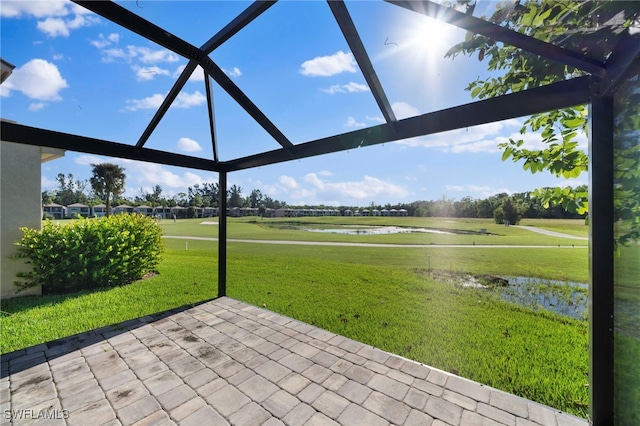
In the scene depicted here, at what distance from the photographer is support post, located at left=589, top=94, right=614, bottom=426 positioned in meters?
1.34

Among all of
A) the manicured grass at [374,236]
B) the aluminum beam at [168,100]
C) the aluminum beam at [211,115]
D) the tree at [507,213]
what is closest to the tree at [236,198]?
the manicured grass at [374,236]

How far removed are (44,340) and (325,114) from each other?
3825 millimetres

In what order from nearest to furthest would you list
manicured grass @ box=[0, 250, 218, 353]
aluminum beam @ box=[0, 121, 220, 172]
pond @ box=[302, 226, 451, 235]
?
aluminum beam @ box=[0, 121, 220, 172] → manicured grass @ box=[0, 250, 218, 353] → pond @ box=[302, 226, 451, 235]

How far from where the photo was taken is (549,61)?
61.2 inches

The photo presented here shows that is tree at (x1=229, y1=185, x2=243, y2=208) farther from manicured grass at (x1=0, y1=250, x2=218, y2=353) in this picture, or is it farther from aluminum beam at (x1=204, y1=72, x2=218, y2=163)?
aluminum beam at (x1=204, y1=72, x2=218, y2=163)

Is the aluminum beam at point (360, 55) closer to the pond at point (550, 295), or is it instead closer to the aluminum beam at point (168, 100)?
the aluminum beam at point (168, 100)

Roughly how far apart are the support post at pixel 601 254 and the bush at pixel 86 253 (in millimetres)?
6088

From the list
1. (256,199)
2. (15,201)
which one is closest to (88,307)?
(15,201)

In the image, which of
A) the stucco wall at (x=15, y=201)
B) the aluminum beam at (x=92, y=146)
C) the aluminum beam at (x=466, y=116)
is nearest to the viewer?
the aluminum beam at (x=466, y=116)

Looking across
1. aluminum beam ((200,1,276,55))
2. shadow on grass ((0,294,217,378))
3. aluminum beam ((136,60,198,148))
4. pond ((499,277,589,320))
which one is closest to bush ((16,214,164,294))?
shadow on grass ((0,294,217,378))

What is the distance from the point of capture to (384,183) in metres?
10.7

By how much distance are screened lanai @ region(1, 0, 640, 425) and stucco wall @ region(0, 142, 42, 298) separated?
8.30 feet

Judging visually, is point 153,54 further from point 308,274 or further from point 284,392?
point 308,274

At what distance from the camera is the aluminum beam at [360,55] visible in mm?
1728
